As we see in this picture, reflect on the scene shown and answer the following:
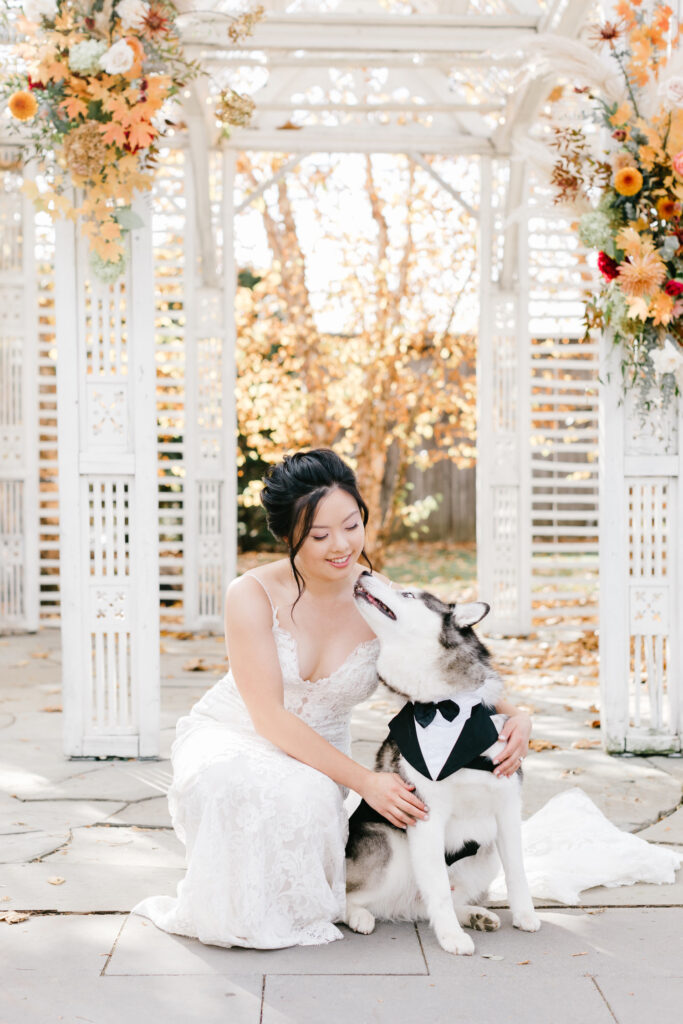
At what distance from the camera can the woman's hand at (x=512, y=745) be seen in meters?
2.70

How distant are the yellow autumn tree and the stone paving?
20.7ft

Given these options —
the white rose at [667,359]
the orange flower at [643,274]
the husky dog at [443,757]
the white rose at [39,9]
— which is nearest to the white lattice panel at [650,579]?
the white rose at [667,359]

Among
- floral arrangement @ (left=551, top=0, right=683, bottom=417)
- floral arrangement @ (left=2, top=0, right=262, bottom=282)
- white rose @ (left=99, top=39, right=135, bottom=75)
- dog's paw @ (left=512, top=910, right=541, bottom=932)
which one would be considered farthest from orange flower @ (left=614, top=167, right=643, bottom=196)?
dog's paw @ (left=512, top=910, right=541, bottom=932)

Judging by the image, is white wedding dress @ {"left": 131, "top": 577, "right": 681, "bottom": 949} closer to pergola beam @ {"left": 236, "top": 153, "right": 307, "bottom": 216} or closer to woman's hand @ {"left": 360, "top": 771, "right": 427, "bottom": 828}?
woman's hand @ {"left": 360, "top": 771, "right": 427, "bottom": 828}

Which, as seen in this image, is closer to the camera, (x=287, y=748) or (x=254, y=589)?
(x=287, y=748)

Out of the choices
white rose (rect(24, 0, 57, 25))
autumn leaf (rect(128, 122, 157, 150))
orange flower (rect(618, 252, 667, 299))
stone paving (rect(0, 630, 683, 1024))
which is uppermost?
white rose (rect(24, 0, 57, 25))

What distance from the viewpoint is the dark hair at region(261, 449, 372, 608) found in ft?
9.68

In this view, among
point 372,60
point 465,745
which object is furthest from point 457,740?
point 372,60

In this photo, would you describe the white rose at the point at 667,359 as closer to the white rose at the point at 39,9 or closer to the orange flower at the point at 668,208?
the orange flower at the point at 668,208

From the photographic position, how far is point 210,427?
801cm

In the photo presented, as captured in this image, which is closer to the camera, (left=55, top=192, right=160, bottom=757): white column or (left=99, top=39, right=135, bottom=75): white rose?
(left=99, top=39, right=135, bottom=75): white rose

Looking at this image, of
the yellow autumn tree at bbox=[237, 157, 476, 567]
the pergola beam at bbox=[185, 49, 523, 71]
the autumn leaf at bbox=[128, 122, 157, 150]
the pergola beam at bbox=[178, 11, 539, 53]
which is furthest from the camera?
the yellow autumn tree at bbox=[237, 157, 476, 567]

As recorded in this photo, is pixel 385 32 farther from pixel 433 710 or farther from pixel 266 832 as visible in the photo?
pixel 266 832

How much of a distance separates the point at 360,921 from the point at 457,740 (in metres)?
0.62
